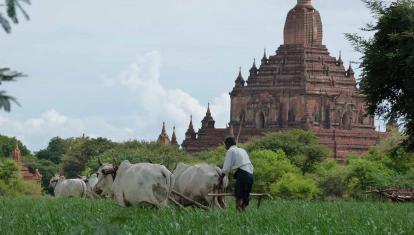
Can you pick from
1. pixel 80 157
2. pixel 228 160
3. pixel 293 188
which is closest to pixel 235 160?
pixel 228 160

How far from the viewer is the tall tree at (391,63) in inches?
891

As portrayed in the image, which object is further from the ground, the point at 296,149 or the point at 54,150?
the point at 54,150

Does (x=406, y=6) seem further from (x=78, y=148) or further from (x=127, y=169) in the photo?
(x=78, y=148)

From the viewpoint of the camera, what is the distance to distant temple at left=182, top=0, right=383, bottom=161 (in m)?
95.9

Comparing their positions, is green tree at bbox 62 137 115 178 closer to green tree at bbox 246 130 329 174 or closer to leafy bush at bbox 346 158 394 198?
green tree at bbox 246 130 329 174

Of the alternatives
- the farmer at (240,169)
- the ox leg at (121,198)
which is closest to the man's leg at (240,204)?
the farmer at (240,169)

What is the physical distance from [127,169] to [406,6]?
9.79 m

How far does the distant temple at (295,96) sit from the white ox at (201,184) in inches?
2998

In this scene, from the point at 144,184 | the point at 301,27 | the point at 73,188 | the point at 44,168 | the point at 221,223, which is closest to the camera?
the point at 221,223

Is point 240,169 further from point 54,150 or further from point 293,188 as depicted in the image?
point 54,150

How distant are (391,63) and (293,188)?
3244cm

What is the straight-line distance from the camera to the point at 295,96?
96.4 meters

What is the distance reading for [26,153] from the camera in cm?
12938

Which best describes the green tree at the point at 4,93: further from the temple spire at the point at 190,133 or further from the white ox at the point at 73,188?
the temple spire at the point at 190,133
